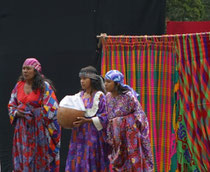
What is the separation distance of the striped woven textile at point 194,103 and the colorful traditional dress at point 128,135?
446 mm

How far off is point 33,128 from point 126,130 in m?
1.46

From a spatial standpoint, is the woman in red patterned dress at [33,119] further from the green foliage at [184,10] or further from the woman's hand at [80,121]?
the green foliage at [184,10]

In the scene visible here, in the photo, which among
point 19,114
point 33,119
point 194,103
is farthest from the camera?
point 33,119

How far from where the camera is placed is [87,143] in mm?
6945

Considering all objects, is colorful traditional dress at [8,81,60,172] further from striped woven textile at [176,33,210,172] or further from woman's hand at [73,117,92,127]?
striped woven textile at [176,33,210,172]

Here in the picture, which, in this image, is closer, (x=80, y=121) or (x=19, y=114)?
(x=80, y=121)

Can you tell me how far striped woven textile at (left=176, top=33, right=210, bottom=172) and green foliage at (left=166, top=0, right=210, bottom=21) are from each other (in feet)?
26.9

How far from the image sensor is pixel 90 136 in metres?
6.95

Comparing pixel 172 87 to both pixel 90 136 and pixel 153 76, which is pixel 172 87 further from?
pixel 90 136

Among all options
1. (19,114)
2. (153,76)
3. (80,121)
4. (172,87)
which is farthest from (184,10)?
(80,121)

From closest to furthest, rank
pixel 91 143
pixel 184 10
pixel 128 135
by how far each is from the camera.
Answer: pixel 128 135
pixel 91 143
pixel 184 10

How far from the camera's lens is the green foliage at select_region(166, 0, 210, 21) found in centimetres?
1475

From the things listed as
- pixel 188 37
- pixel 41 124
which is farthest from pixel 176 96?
pixel 41 124

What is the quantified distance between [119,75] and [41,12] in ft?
7.85
